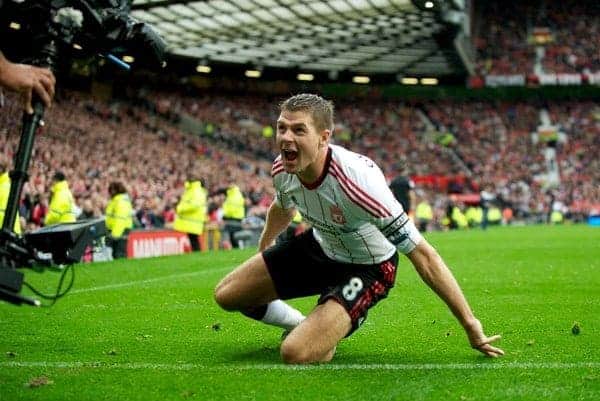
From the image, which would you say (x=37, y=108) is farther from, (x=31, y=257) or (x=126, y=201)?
(x=126, y=201)

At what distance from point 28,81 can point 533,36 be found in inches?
2158

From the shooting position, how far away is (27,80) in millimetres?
3945

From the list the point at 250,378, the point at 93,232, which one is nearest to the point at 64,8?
the point at 93,232

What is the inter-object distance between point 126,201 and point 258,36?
18457 millimetres

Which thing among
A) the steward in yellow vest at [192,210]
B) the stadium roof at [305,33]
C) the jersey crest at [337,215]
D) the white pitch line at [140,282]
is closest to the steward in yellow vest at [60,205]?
the white pitch line at [140,282]

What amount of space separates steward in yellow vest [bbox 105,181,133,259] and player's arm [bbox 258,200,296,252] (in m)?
11.9

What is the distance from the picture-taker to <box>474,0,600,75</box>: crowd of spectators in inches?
2125

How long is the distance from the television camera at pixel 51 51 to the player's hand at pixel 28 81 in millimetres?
52

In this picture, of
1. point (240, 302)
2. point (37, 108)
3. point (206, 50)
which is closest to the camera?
point (37, 108)

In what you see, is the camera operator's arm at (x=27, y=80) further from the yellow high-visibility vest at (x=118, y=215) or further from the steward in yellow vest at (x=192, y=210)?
the steward in yellow vest at (x=192, y=210)

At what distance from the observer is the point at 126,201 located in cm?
1811

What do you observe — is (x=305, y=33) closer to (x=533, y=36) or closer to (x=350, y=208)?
(x=533, y=36)

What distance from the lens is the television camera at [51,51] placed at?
4.05 meters

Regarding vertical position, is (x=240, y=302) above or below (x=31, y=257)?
below
